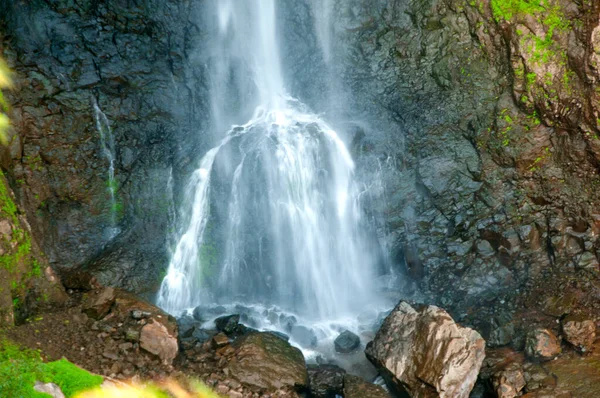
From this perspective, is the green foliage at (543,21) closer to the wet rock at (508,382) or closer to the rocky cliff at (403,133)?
the rocky cliff at (403,133)

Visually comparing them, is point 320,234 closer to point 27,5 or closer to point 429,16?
point 429,16

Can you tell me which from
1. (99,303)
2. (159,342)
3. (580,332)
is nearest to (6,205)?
(99,303)

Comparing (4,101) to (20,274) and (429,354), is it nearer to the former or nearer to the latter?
(20,274)

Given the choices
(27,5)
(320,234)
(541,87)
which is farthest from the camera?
(320,234)

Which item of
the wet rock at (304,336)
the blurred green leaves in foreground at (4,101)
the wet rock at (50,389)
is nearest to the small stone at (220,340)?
the wet rock at (304,336)

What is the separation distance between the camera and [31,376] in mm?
5320

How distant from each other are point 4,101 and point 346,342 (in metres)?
10.3

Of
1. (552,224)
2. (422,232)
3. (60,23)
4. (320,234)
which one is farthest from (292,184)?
(60,23)

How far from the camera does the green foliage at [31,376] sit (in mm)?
5043

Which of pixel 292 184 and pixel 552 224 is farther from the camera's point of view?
pixel 292 184

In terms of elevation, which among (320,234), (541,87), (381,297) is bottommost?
(381,297)

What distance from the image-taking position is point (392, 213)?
1295 cm

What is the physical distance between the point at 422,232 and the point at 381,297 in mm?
2197

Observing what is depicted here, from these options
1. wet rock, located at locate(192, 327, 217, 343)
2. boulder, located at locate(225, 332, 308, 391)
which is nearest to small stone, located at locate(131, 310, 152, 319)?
wet rock, located at locate(192, 327, 217, 343)
